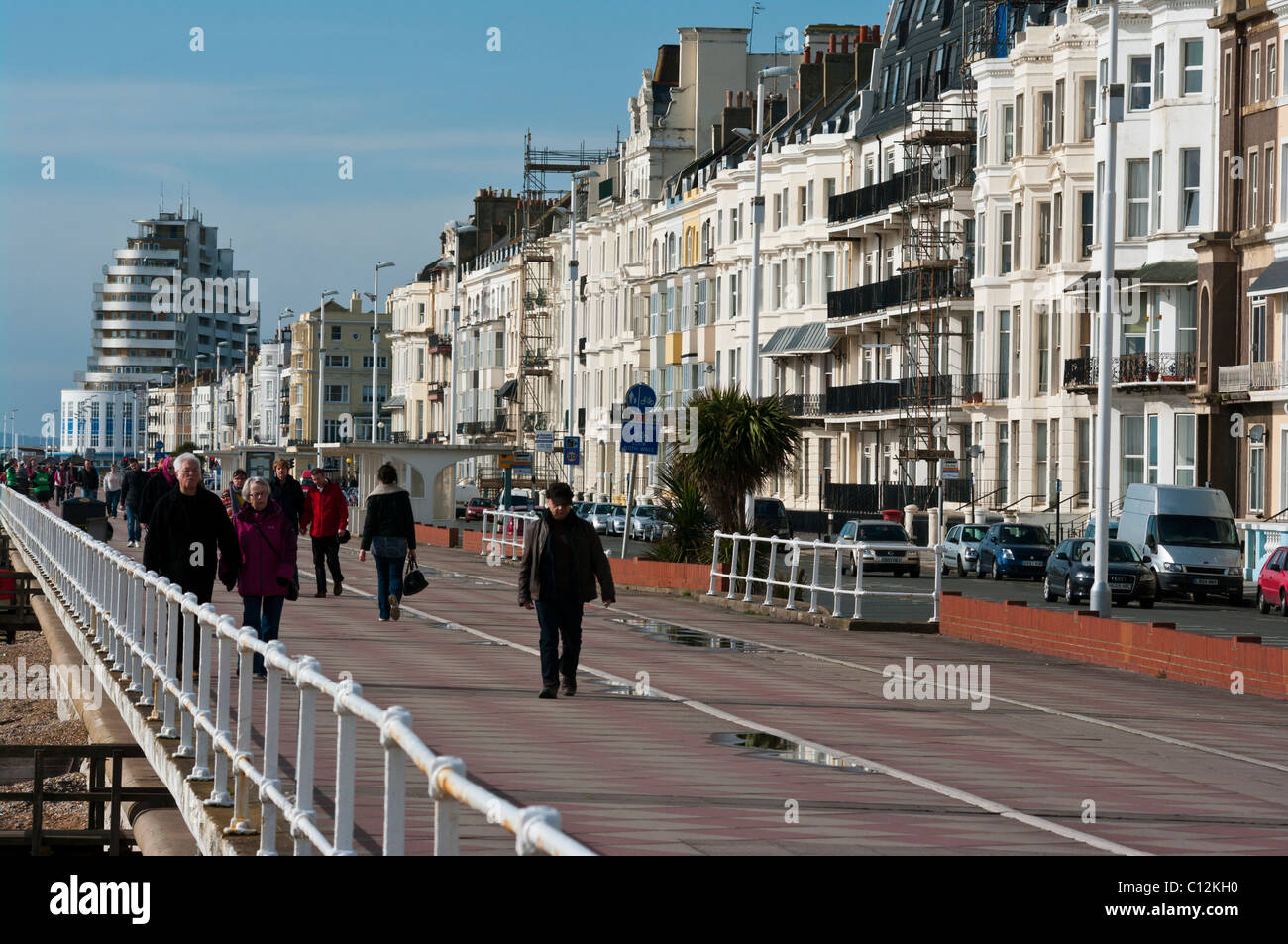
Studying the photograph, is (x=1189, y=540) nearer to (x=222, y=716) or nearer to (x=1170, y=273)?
(x=1170, y=273)

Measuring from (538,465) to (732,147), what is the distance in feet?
91.7

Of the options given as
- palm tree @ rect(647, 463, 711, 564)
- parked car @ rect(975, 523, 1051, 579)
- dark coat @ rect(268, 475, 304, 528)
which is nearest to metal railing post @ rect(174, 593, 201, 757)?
dark coat @ rect(268, 475, 304, 528)

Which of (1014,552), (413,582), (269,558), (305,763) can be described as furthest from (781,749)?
(1014,552)

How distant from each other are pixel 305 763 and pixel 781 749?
625 cm

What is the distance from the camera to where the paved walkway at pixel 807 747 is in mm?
10195

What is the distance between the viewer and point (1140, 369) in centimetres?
5369

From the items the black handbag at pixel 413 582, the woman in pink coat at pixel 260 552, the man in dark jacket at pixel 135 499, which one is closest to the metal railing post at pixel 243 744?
the woman in pink coat at pixel 260 552

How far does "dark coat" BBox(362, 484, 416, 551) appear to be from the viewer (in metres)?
23.2

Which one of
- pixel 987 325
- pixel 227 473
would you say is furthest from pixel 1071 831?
pixel 227 473

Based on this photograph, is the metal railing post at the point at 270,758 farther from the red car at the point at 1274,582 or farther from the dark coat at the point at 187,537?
the red car at the point at 1274,582

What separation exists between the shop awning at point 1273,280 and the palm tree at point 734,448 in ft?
59.1

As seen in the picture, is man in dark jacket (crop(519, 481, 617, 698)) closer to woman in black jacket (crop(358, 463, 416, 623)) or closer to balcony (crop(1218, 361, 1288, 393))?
woman in black jacket (crop(358, 463, 416, 623))

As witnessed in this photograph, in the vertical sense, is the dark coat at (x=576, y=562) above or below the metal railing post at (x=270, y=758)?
above
